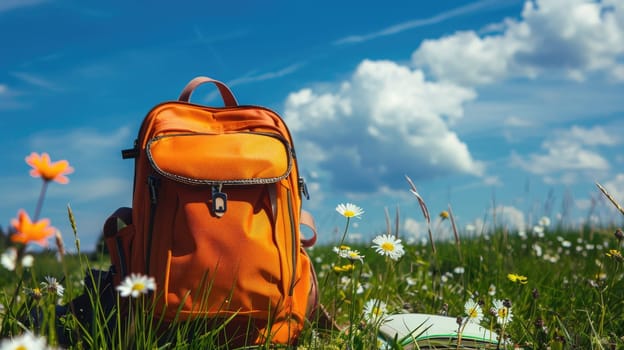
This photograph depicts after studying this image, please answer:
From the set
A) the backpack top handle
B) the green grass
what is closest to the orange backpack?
the green grass

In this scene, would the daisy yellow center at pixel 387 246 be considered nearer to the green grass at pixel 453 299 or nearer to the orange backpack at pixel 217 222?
the green grass at pixel 453 299

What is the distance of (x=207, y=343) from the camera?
10.2 feet

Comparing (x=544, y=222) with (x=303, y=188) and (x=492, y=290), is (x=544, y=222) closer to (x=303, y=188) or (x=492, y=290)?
(x=492, y=290)

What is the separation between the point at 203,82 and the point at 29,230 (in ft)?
8.35

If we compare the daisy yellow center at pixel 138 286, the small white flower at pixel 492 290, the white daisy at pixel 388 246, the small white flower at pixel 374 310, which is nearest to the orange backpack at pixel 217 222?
the small white flower at pixel 374 310

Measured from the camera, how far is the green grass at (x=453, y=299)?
9.88 feet

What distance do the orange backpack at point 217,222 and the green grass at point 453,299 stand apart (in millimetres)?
197

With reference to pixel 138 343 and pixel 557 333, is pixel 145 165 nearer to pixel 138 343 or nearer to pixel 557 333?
pixel 138 343

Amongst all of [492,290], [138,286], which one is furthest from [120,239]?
[492,290]

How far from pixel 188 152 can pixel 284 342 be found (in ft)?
3.95

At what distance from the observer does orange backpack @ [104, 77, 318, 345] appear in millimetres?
3338

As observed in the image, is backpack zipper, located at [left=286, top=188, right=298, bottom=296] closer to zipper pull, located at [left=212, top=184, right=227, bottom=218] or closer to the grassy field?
the grassy field

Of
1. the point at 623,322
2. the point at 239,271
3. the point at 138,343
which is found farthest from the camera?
the point at 623,322

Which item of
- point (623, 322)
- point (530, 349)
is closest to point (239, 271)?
point (530, 349)
